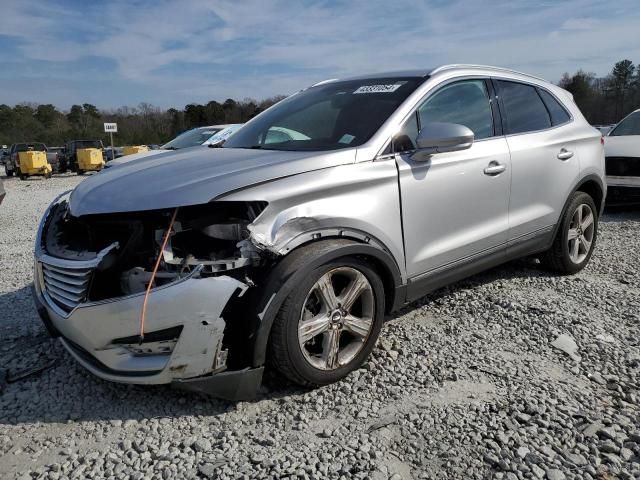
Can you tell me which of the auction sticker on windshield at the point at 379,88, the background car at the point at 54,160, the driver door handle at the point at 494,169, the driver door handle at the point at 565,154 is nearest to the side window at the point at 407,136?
the auction sticker on windshield at the point at 379,88

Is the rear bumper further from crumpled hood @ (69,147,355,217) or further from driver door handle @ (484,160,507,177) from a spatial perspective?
driver door handle @ (484,160,507,177)

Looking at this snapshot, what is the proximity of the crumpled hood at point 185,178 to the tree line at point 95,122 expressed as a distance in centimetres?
4584

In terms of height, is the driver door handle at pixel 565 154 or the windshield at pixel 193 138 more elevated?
the windshield at pixel 193 138

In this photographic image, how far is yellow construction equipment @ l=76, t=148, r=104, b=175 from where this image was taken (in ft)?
80.4

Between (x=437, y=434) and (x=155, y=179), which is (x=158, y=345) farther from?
(x=437, y=434)

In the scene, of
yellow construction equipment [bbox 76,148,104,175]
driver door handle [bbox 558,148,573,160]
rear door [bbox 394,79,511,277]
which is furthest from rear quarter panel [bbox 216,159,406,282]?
yellow construction equipment [bbox 76,148,104,175]

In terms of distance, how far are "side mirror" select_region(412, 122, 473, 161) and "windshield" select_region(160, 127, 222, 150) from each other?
7.19 m

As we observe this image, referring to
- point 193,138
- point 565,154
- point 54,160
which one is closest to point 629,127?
point 565,154

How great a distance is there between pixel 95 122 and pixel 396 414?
6904 cm

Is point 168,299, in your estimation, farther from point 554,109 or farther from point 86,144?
point 86,144

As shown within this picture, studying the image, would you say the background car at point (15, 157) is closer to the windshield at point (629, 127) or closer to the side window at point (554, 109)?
the windshield at point (629, 127)

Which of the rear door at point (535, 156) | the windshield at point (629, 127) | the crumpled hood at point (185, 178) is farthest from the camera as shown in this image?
the windshield at point (629, 127)

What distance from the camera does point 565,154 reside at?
4.15 m

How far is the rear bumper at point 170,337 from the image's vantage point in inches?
88.5
